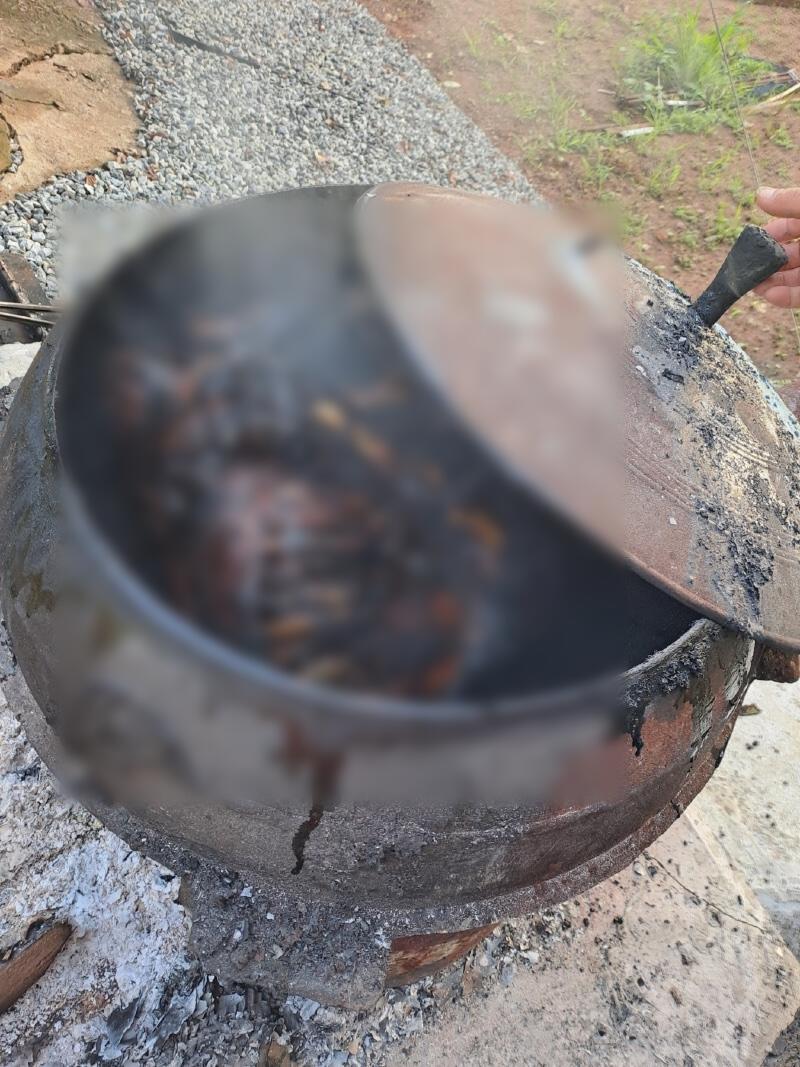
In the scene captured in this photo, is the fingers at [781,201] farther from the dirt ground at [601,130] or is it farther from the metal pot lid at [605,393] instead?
the dirt ground at [601,130]

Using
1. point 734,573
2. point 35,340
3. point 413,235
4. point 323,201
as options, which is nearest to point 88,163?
point 35,340

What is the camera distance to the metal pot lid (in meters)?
0.75

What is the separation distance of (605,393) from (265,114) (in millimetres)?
4406

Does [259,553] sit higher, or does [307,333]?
[307,333]

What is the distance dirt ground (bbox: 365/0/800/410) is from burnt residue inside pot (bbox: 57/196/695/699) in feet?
15.3

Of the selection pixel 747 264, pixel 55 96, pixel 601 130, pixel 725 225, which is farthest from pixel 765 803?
pixel 601 130

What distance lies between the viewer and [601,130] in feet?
18.4

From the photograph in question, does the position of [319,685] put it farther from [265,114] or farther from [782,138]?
[782,138]

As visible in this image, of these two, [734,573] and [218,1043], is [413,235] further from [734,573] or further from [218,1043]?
[218,1043]

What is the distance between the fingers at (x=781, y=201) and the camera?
169cm

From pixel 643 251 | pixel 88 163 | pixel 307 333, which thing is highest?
pixel 307 333

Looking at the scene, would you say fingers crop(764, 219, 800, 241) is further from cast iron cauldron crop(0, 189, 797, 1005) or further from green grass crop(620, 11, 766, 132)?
green grass crop(620, 11, 766, 132)

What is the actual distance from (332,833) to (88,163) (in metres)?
3.84

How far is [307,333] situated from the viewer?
2.23ft
